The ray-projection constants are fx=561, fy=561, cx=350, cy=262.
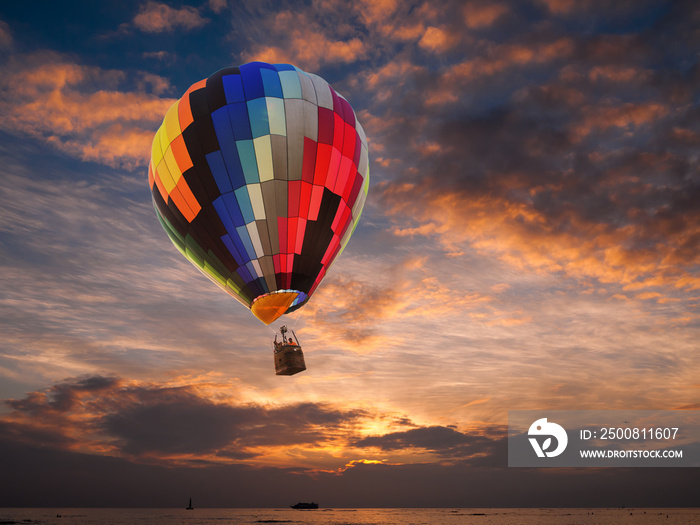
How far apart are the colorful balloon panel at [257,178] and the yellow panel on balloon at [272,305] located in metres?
0.04

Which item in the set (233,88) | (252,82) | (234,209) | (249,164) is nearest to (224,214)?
(234,209)

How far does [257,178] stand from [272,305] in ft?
15.7

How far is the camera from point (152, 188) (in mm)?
23734

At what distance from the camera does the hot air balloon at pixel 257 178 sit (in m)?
20.8

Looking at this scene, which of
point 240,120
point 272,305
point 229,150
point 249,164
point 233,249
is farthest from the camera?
point 272,305

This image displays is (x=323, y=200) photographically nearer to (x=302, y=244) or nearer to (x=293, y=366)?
(x=302, y=244)

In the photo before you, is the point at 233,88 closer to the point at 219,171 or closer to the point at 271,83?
the point at 271,83

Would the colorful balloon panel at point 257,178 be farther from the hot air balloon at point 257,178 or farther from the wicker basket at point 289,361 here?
the wicker basket at point 289,361

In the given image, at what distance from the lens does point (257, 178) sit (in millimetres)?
20719

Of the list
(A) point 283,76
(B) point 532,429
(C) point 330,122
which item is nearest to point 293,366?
(C) point 330,122

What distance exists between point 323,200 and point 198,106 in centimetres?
596

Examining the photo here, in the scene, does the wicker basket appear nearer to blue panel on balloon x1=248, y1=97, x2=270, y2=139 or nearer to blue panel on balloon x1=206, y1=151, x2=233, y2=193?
blue panel on balloon x1=206, y1=151, x2=233, y2=193

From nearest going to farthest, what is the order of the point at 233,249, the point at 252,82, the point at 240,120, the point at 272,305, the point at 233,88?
1. the point at 240,120
2. the point at 233,249
3. the point at 272,305
4. the point at 233,88
5. the point at 252,82

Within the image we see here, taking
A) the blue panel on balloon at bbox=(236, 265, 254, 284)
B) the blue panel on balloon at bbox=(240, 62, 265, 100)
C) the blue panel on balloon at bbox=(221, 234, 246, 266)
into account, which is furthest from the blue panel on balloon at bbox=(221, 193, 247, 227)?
the blue panel on balloon at bbox=(240, 62, 265, 100)
